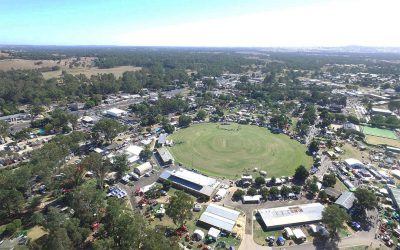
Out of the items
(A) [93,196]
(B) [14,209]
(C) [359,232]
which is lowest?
(C) [359,232]

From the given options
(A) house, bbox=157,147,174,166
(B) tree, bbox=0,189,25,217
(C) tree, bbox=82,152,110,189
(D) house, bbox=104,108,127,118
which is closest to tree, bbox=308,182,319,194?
(A) house, bbox=157,147,174,166

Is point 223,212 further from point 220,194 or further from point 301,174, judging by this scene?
point 301,174

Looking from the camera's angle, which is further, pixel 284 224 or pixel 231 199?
pixel 231 199

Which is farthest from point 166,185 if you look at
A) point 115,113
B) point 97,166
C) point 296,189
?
point 115,113

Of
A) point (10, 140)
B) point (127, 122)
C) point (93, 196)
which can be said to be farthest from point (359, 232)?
point (10, 140)

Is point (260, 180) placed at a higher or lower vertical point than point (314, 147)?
lower

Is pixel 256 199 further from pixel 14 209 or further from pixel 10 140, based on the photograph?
pixel 10 140
